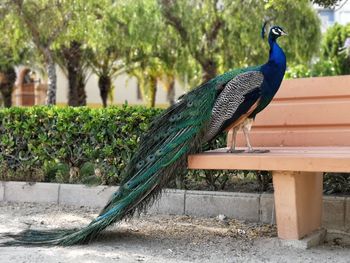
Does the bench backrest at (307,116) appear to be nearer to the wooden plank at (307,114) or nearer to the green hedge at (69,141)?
the wooden plank at (307,114)

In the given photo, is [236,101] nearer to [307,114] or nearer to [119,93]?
[307,114]

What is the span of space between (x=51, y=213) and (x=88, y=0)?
5153 millimetres

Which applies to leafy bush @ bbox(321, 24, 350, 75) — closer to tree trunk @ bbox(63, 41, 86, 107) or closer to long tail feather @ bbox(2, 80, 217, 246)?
tree trunk @ bbox(63, 41, 86, 107)

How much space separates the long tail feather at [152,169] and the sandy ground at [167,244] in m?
0.16

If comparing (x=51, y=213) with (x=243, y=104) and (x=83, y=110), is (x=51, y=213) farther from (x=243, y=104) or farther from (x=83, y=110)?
(x=243, y=104)

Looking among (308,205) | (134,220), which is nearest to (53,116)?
(134,220)

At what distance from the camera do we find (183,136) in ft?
16.6

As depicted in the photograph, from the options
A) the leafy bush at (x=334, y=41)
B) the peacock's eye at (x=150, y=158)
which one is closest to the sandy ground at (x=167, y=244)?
the peacock's eye at (x=150, y=158)

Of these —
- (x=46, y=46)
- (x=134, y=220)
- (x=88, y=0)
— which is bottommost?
(x=134, y=220)

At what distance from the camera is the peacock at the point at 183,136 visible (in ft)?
16.3

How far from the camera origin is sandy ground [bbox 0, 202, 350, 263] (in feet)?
15.2

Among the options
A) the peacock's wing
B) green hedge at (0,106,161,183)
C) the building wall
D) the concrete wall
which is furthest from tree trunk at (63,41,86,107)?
the building wall

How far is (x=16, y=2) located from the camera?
10188 millimetres

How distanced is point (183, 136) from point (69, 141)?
2.39 metres
